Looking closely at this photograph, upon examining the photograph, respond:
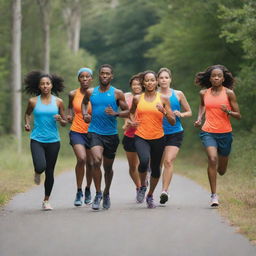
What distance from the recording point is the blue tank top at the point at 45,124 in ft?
40.0

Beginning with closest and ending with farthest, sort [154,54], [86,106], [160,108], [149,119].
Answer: [160,108], [149,119], [86,106], [154,54]

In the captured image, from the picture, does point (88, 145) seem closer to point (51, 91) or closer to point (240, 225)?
point (51, 91)

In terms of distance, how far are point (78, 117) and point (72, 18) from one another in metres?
39.8

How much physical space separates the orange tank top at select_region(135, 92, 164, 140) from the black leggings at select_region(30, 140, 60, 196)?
135cm

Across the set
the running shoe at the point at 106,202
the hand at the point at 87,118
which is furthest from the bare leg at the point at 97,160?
the hand at the point at 87,118

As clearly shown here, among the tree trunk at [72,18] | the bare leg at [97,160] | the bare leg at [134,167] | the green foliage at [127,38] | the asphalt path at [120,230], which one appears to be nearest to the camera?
the asphalt path at [120,230]

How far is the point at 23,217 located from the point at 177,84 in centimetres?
2681

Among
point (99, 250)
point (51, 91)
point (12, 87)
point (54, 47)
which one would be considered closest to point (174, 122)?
point (51, 91)

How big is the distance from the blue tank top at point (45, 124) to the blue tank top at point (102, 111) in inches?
25.2

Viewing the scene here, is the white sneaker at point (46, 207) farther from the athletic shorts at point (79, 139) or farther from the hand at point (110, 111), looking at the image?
the hand at point (110, 111)

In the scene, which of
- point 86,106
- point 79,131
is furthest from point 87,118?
point 79,131

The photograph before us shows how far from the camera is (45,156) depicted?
12.3 meters

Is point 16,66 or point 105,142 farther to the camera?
point 16,66

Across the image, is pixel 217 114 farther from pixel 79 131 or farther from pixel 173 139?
pixel 79 131
